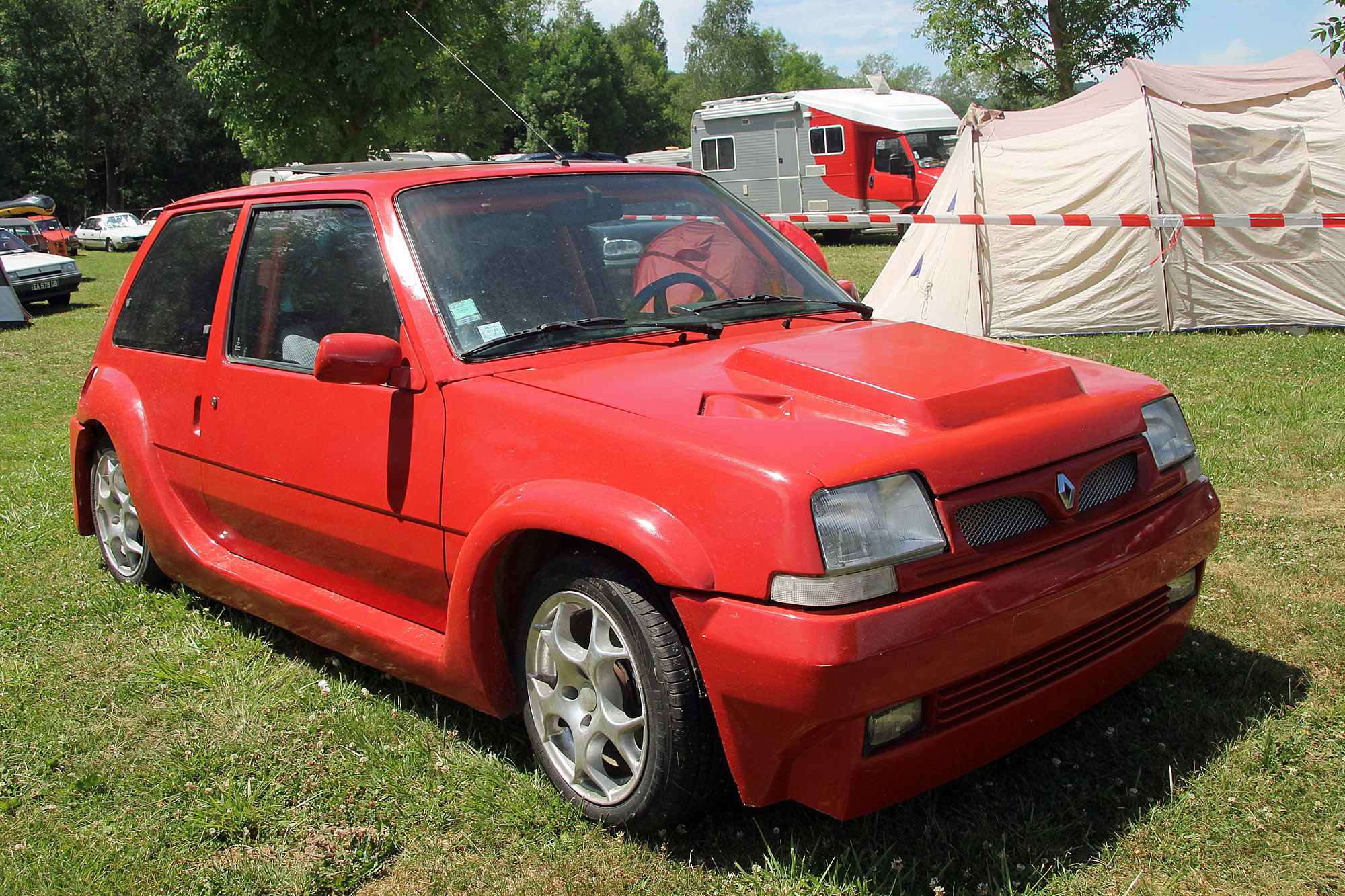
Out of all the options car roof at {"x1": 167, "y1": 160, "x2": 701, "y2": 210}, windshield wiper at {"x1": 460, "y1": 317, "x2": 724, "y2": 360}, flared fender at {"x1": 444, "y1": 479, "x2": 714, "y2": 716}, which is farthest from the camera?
car roof at {"x1": 167, "y1": 160, "x2": 701, "y2": 210}

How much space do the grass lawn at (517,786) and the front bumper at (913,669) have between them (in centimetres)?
30

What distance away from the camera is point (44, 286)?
19.2 m

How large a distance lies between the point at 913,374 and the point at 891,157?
21.4 metres

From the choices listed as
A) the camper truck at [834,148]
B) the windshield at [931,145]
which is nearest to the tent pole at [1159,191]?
the camper truck at [834,148]

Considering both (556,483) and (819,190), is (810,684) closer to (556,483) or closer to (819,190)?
(556,483)

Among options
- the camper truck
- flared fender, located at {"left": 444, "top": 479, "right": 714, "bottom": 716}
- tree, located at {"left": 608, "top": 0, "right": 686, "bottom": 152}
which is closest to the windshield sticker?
flared fender, located at {"left": 444, "top": 479, "right": 714, "bottom": 716}

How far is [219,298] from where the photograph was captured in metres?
3.93

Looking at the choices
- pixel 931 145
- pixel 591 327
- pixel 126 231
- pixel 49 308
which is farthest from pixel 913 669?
pixel 126 231

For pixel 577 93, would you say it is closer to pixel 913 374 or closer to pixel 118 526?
pixel 118 526

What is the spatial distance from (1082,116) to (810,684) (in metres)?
10.2

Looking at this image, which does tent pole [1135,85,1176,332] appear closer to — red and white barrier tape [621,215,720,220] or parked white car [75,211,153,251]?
red and white barrier tape [621,215,720,220]

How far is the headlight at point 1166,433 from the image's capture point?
2879 millimetres

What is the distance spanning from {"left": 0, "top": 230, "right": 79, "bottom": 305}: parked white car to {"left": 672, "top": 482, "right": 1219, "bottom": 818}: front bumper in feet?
65.0

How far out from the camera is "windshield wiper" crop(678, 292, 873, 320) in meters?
3.45
